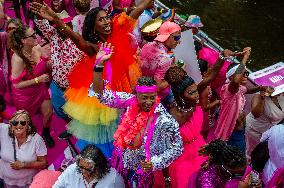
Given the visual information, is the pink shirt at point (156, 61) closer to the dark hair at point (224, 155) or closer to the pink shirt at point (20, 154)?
the dark hair at point (224, 155)

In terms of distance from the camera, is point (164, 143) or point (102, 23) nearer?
point (164, 143)

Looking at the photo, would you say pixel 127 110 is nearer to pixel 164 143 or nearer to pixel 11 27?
pixel 164 143

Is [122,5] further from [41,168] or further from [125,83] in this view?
[41,168]

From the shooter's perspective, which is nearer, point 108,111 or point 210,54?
point 108,111

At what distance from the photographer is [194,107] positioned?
4.04m

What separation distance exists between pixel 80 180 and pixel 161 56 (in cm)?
139

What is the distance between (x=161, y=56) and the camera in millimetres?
4484

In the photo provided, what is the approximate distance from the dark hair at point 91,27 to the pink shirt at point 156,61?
53 centimetres

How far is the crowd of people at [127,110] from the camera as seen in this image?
3607 millimetres

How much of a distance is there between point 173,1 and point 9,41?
28.3 ft

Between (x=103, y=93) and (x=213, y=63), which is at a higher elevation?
(x=103, y=93)

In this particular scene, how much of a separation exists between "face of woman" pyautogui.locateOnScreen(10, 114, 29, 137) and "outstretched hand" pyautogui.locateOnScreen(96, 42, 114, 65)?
38.0 inches

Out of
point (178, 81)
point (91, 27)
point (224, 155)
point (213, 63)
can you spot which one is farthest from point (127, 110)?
point (213, 63)

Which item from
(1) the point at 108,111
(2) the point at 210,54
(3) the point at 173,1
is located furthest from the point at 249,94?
(3) the point at 173,1
